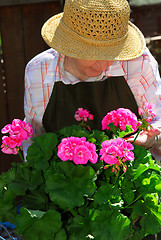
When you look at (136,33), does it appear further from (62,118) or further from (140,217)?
(140,217)

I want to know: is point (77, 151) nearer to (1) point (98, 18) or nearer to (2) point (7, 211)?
(2) point (7, 211)

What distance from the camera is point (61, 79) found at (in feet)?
5.64

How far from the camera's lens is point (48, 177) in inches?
47.7

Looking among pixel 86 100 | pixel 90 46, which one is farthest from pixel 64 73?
pixel 90 46

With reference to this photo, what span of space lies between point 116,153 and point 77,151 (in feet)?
0.37

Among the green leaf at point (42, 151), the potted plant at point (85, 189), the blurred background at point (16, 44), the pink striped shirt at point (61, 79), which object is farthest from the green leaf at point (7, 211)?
the blurred background at point (16, 44)

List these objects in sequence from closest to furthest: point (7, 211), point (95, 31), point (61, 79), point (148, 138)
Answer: point (7, 211) < point (95, 31) < point (148, 138) < point (61, 79)

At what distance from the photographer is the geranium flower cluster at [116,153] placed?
116 centimetres

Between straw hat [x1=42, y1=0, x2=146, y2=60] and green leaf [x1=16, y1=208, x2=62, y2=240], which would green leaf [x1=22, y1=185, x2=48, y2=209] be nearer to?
green leaf [x1=16, y1=208, x2=62, y2=240]

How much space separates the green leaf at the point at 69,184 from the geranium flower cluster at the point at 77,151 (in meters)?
0.04

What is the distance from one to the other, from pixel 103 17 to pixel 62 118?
20.0 inches

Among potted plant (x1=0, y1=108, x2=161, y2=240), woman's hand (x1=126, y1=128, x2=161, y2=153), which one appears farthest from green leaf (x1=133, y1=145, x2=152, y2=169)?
woman's hand (x1=126, y1=128, x2=161, y2=153)

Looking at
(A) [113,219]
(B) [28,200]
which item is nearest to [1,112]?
(B) [28,200]

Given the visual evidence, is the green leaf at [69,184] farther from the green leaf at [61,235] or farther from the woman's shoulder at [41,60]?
the woman's shoulder at [41,60]
